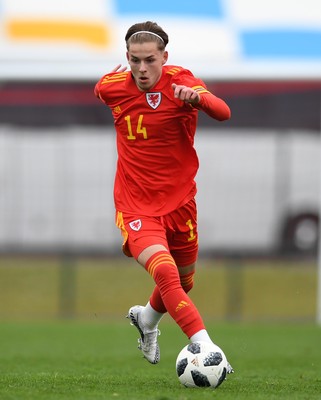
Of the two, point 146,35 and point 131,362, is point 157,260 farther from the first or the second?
point 131,362

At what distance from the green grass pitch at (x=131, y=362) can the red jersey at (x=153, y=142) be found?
1127 millimetres

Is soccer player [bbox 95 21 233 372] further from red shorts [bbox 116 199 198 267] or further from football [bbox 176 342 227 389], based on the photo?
football [bbox 176 342 227 389]

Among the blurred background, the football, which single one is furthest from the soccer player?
the blurred background

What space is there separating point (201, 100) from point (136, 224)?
872mm

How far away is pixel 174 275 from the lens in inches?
239

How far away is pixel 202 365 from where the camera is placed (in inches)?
230

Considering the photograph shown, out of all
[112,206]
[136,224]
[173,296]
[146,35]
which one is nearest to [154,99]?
[146,35]

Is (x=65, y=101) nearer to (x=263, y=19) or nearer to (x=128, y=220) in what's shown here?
(x=263, y=19)

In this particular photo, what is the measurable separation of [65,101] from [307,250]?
4832 millimetres

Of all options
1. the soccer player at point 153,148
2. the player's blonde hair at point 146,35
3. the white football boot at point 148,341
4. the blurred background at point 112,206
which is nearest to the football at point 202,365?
the soccer player at point 153,148

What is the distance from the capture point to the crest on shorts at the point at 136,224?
639 cm

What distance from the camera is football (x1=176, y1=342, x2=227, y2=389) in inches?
230

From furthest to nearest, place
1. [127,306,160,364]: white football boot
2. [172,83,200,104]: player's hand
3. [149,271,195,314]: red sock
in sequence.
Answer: [127,306,160,364]: white football boot < [149,271,195,314]: red sock < [172,83,200,104]: player's hand

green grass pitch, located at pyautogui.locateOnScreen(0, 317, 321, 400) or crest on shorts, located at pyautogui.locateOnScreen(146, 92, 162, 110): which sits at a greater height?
crest on shorts, located at pyautogui.locateOnScreen(146, 92, 162, 110)
